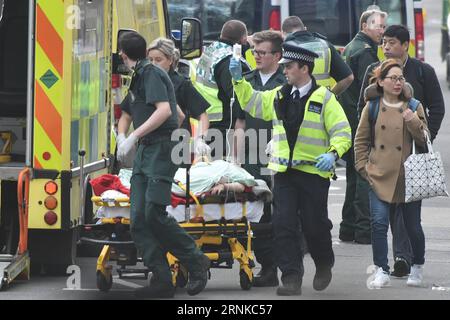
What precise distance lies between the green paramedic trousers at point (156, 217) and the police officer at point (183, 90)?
72 centimetres

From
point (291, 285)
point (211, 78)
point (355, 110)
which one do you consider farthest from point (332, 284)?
point (355, 110)

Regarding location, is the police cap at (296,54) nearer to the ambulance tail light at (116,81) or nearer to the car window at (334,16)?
the ambulance tail light at (116,81)

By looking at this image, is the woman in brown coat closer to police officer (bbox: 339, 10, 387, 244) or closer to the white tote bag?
the white tote bag

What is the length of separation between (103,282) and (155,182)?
845 mm

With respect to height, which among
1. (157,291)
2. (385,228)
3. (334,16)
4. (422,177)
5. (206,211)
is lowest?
(157,291)

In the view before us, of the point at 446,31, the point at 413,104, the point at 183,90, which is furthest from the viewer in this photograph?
the point at 446,31

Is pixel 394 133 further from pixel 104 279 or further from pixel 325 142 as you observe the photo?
pixel 104 279

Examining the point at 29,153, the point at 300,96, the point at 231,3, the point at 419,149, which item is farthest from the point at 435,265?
the point at 231,3

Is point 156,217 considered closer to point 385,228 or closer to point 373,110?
point 385,228

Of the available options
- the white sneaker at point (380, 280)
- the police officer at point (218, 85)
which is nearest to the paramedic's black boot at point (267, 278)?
the white sneaker at point (380, 280)

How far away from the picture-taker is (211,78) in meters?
11.7

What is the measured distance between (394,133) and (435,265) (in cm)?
165

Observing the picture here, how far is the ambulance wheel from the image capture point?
10.5 meters
